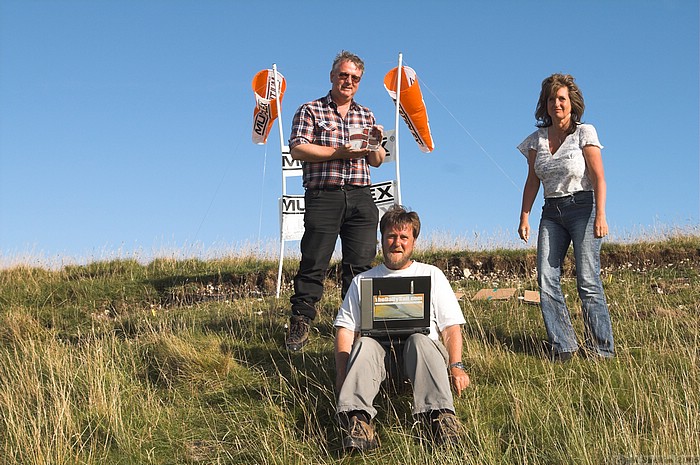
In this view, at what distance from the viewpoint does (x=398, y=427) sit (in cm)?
445

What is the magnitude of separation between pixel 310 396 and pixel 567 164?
8.90 ft

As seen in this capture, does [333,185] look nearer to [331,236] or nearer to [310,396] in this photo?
[331,236]

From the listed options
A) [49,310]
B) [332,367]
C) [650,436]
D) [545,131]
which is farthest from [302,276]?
[49,310]

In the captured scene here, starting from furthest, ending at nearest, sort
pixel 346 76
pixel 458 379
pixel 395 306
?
1. pixel 346 76
2. pixel 395 306
3. pixel 458 379


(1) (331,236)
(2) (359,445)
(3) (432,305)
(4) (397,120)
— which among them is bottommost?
(2) (359,445)

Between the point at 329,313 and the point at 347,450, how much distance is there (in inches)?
135

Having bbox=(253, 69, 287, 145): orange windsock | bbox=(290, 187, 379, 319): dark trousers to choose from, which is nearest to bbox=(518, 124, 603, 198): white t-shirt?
bbox=(290, 187, 379, 319): dark trousers

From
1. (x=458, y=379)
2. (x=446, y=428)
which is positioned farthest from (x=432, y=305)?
(x=446, y=428)

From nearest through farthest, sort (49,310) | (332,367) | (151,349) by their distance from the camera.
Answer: (332,367)
(151,349)
(49,310)

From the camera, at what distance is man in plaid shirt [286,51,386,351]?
19.4ft

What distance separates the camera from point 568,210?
556 centimetres

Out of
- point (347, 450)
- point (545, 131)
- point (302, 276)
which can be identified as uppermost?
point (545, 131)

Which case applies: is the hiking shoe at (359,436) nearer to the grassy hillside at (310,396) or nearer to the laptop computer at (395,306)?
the grassy hillside at (310,396)

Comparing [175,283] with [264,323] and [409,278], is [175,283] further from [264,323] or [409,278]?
[409,278]
